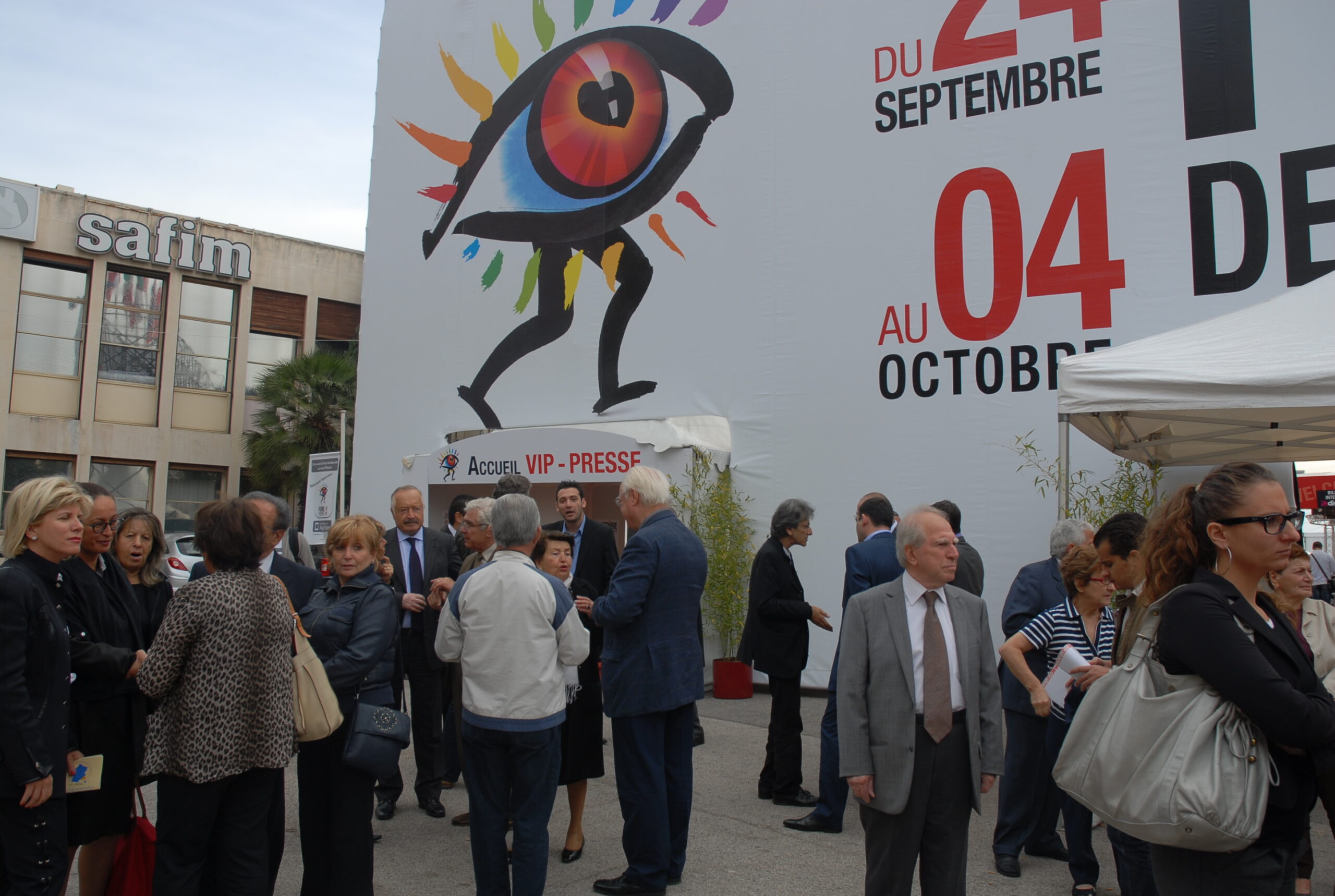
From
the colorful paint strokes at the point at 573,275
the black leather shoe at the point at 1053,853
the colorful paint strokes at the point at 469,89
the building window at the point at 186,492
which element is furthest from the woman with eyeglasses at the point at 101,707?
the building window at the point at 186,492

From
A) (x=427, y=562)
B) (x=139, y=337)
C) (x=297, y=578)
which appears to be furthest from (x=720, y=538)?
(x=139, y=337)

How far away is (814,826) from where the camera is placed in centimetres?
510

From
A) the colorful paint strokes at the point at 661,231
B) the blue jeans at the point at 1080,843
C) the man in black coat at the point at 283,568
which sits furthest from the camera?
the colorful paint strokes at the point at 661,231

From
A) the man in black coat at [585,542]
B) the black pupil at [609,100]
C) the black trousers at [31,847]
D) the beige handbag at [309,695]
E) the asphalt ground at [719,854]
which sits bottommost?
the asphalt ground at [719,854]

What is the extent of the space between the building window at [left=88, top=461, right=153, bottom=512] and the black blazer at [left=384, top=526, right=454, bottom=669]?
18.1 metres

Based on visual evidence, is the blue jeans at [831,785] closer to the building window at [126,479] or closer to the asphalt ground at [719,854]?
the asphalt ground at [719,854]

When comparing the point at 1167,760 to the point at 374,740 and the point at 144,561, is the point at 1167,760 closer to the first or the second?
the point at 374,740

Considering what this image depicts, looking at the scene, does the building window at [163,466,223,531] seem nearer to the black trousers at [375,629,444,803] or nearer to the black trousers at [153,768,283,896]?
the black trousers at [375,629,444,803]

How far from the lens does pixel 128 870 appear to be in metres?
3.58

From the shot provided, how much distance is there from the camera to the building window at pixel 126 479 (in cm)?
2131

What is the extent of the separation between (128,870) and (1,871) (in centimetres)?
40

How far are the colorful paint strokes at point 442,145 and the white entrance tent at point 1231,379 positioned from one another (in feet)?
29.8

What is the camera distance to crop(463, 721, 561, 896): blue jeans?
3654mm

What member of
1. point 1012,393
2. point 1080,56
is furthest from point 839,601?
point 1080,56
